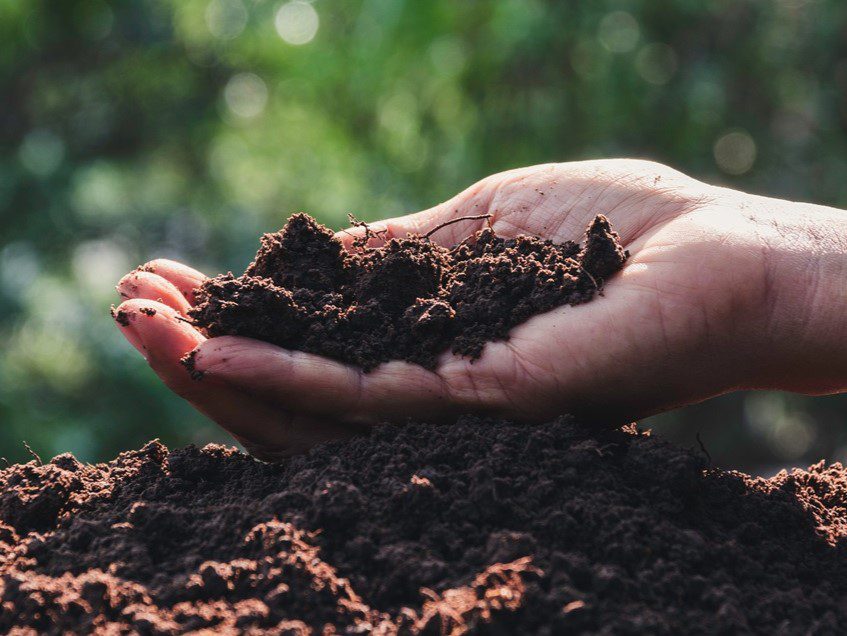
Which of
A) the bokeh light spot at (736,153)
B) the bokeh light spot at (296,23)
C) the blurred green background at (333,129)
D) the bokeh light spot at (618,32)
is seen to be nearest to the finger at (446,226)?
the blurred green background at (333,129)

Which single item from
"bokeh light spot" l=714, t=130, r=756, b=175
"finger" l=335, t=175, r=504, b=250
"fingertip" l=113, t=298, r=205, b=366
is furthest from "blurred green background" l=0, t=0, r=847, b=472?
"fingertip" l=113, t=298, r=205, b=366

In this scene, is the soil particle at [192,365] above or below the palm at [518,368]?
above

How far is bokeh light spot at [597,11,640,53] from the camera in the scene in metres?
6.71

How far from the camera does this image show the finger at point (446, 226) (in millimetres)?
2982

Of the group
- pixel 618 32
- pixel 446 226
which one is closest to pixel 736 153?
pixel 618 32

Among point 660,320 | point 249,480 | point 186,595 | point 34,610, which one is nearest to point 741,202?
point 660,320

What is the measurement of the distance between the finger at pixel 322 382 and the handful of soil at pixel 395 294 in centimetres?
5

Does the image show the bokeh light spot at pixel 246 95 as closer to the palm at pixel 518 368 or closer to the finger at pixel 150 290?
the finger at pixel 150 290

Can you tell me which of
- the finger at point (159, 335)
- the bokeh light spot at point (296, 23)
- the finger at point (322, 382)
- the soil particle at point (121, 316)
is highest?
the bokeh light spot at point (296, 23)

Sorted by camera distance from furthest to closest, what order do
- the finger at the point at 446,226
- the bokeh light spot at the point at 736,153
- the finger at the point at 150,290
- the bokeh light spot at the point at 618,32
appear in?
the bokeh light spot at the point at 736,153 → the bokeh light spot at the point at 618,32 → the finger at the point at 446,226 → the finger at the point at 150,290

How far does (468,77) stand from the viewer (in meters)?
7.33

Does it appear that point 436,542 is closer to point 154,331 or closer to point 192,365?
point 192,365

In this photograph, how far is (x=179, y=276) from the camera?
2.84 meters

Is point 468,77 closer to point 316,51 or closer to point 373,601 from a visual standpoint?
point 316,51
